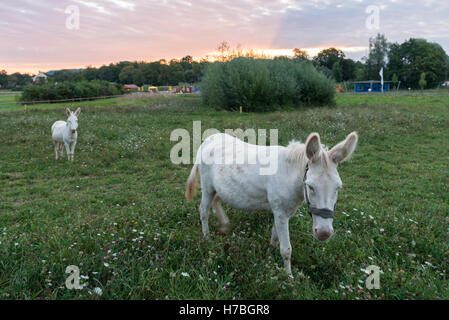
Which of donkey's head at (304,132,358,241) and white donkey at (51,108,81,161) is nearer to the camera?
donkey's head at (304,132,358,241)

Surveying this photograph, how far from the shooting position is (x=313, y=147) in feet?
10.5

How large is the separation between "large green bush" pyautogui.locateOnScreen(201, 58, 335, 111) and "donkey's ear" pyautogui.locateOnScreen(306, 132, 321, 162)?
962 inches

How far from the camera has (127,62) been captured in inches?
4267

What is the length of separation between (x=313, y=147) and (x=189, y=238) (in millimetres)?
2405

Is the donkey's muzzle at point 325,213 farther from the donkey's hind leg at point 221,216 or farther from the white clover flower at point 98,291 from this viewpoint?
the white clover flower at point 98,291

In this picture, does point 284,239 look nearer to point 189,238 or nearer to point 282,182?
point 282,182

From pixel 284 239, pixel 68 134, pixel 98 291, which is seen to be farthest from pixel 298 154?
pixel 68 134

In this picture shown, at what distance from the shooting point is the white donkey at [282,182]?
10.3 ft

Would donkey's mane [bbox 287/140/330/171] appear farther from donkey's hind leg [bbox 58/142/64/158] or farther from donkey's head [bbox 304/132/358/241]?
donkey's hind leg [bbox 58/142/64/158]

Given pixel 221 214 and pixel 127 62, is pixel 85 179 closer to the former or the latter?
pixel 221 214

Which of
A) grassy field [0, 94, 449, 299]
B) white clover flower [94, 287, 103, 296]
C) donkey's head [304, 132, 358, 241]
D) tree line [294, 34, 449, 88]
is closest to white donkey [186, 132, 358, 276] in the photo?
donkey's head [304, 132, 358, 241]

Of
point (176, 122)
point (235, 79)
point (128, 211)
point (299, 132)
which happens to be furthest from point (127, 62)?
point (128, 211)

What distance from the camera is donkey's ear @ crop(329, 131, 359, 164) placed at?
319 cm

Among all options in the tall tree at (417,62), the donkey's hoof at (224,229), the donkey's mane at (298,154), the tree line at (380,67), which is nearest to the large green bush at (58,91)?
the tree line at (380,67)
